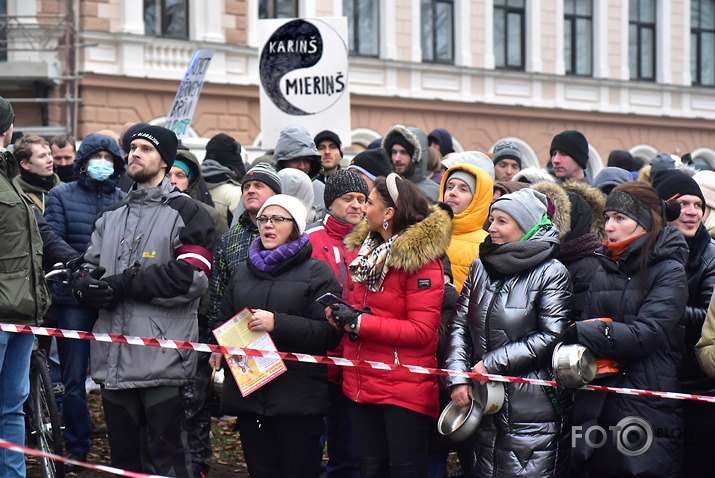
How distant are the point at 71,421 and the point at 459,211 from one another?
115 inches

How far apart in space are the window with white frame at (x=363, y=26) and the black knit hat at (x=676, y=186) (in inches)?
728

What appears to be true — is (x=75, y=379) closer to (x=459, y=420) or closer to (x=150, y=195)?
(x=150, y=195)

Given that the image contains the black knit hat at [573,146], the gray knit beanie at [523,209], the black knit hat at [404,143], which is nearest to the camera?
the gray knit beanie at [523,209]

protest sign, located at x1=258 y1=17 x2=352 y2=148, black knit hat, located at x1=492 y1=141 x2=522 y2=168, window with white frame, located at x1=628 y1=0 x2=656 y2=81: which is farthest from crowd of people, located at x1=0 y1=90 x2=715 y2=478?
window with white frame, located at x1=628 y1=0 x2=656 y2=81

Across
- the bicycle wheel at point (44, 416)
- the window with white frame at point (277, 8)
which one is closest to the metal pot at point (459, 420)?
the bicycle wheel at point (44, 416)

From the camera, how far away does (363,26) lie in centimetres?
2456

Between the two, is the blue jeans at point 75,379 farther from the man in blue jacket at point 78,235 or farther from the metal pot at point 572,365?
the metal pot at point 572,365

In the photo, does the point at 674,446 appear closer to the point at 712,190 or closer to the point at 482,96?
the point at 712,190

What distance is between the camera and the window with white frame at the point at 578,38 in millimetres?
27594

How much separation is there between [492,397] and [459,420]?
0.21 metres

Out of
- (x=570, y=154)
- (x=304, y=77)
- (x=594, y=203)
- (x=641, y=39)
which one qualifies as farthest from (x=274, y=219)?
(x=641, y=39)

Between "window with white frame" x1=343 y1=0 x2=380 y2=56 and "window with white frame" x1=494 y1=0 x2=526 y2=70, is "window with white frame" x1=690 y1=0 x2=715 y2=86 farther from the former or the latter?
"window with white frame" x1=343 y1=0 x2=380 y2=56

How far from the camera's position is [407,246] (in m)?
5.16

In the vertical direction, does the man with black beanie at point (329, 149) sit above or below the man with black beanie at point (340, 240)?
above
